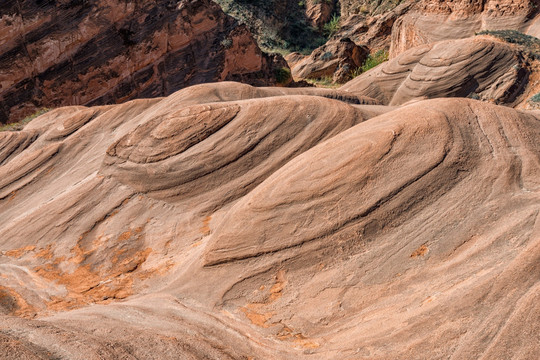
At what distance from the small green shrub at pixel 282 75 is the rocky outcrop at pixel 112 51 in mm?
544

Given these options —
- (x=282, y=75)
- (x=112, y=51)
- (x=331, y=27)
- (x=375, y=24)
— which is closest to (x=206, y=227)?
(x=112, y=51)

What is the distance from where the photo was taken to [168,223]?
22.3ft

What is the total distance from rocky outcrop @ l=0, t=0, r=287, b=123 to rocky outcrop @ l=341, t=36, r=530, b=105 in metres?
8.41

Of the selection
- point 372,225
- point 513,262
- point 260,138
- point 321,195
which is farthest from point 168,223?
point 513,262

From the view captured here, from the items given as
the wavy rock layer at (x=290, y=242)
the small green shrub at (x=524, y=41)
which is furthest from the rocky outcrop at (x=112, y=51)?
the wavy rock layer at (x=290, y=242)

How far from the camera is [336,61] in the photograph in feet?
79.6

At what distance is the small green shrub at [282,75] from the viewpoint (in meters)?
21.5

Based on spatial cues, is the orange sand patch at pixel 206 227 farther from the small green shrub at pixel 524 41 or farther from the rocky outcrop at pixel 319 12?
the rocky outcrop at pixel 319 12

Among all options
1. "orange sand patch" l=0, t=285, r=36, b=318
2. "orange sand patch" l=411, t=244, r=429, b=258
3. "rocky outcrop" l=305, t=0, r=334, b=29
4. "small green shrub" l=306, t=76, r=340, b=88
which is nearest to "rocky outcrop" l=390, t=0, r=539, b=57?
"small green shrub" l=306, t=76, r=340, b=88

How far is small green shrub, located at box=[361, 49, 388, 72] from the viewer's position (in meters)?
24.2

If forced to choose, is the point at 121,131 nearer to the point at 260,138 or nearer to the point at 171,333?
the point at 260,138

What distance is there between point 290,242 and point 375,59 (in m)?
22.2

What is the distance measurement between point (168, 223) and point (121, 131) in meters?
3.47

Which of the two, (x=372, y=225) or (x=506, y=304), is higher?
(x=372, y=225)
